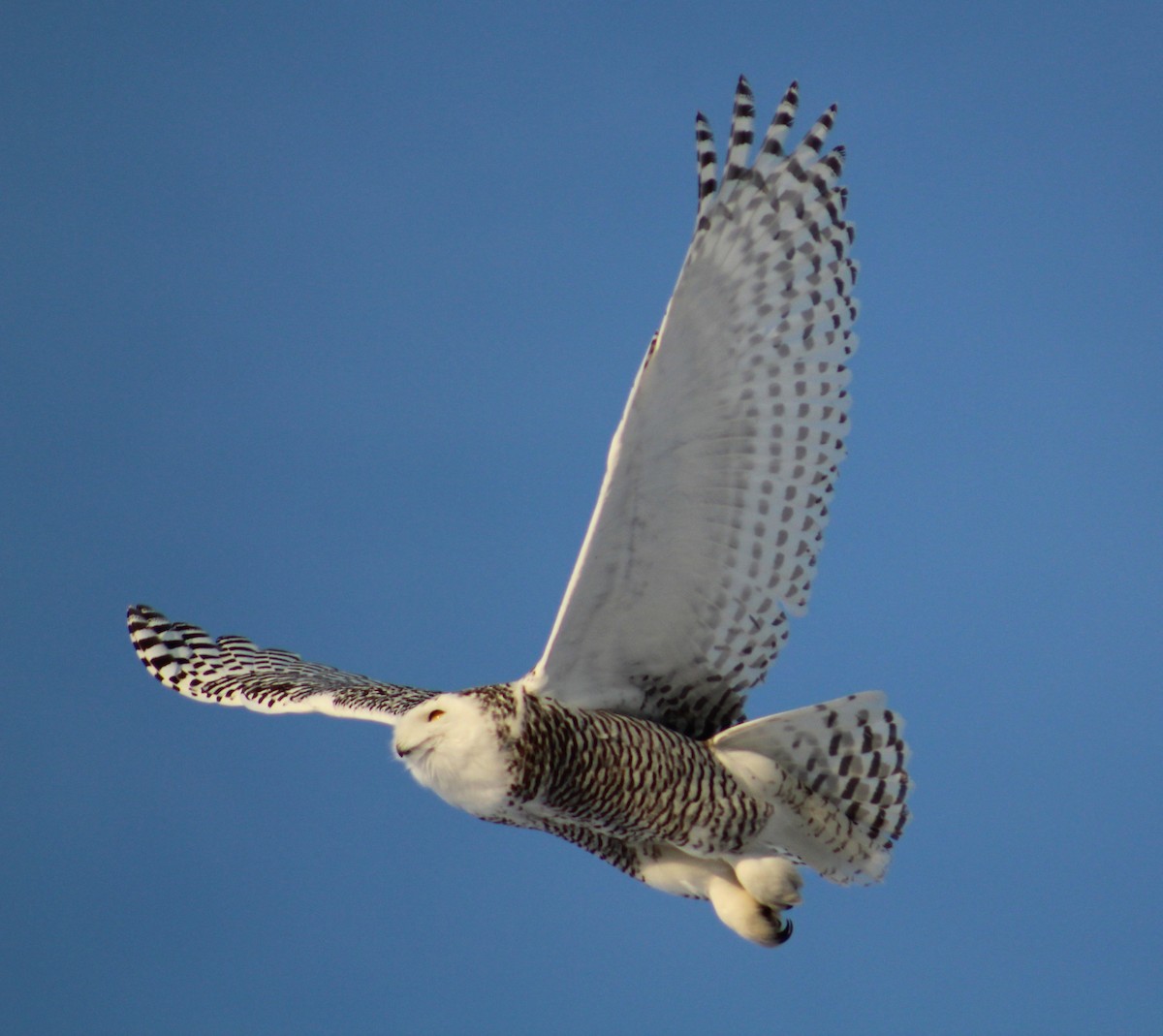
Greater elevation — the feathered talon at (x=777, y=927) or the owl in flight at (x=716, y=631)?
the owl in flight at (x=716, y=631)

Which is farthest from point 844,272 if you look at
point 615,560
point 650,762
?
point 650,762

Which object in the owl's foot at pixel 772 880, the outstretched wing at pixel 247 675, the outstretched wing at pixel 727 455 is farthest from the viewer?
the outstretched wing at pixel 247 675

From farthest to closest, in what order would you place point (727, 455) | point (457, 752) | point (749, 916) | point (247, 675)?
1. point (247, 675)
2. point (749, 916)
3. point (727, 455)
4. point (457, 752)

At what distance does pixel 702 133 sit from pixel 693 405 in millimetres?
484

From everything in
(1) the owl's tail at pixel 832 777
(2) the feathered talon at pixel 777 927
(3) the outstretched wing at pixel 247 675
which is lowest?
(2) the feathered talon at pixel 777 927

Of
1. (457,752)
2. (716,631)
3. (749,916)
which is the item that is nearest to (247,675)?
(457,752)

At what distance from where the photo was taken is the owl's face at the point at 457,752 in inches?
121

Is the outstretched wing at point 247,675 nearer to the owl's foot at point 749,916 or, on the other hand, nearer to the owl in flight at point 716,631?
the owl in flight at point 716,631

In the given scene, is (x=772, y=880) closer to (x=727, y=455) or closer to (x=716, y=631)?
(x=716, y=631)

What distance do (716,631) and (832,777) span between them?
1.28ft

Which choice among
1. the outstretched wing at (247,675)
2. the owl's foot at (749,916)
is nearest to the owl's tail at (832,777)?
the owl's foot at (749,916)

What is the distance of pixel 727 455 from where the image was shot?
10.6ft

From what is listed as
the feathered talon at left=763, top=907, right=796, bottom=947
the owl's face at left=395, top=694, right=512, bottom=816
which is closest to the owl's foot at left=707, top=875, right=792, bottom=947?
the feathered talon at left=763, top=907, right=796, bottom=947

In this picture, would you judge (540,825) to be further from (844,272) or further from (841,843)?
(844,272)
